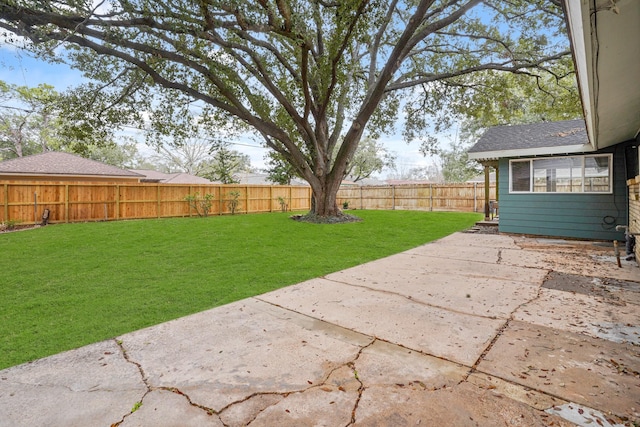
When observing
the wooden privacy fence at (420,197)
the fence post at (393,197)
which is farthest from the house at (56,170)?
the fence post at (393,197)

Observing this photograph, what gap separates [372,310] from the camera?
2979 mm

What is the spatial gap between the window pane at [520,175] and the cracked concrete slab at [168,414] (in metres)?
8.89

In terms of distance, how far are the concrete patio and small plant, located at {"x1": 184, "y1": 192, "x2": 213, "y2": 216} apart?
1103 cm

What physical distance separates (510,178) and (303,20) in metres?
6.50

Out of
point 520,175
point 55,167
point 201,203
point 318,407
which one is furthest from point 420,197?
point 55,167

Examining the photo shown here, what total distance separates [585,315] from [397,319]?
1.73 metres

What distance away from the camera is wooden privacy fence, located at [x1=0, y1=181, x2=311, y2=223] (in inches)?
375

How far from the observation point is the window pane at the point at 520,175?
7914mm

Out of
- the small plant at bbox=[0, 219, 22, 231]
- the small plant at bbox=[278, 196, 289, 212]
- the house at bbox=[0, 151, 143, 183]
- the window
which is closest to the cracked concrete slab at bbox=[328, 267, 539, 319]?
the window

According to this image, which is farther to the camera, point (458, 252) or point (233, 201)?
point (233, 201)

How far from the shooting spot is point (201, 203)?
13.6m

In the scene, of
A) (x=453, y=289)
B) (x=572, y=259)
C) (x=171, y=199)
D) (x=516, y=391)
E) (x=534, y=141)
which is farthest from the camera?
(x=171, y=199)

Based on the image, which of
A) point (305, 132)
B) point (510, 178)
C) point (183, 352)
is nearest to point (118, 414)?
point (183, 352)

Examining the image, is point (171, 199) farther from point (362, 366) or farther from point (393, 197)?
point (362, 366)
